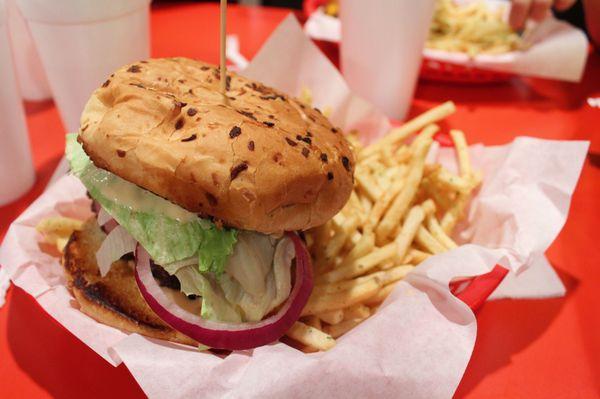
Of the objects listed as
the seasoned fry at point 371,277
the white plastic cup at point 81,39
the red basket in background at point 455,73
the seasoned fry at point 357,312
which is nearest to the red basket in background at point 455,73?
the red basket in background at point 455,73

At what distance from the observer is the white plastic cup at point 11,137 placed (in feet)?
5.74

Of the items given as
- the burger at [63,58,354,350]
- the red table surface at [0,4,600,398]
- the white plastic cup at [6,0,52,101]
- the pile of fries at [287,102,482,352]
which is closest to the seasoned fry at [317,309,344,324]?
the pile of fries at [287,102,482,352]

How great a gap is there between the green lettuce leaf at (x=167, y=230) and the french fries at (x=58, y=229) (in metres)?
0.34

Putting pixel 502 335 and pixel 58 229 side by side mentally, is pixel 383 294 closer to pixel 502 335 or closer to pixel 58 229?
pixel 502 335

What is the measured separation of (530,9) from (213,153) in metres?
2.32

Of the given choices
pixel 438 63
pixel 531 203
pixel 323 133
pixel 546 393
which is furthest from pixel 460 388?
pixel 438 63

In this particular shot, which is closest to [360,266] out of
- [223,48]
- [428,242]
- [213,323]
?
[428,242]

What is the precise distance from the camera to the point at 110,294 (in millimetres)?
1346

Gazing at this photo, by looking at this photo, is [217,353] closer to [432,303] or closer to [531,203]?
[432,303]

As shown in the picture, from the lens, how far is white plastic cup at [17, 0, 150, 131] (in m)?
1.80

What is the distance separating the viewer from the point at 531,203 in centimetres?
164

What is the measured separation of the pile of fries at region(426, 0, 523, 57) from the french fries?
Answer: 6.64 feet

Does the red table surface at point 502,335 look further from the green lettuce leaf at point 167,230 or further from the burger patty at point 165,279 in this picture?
the green lettuce leaf at point 167,230

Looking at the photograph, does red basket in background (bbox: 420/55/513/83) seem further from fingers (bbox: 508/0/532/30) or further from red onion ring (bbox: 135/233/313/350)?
red onion ring (bbox: 135/233/313/350)
